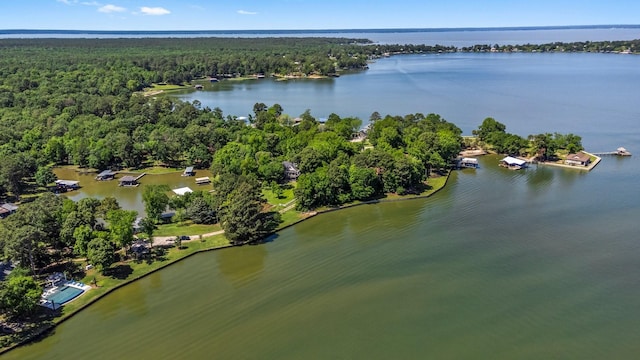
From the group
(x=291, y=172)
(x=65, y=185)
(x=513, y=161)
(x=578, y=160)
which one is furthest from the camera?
(x=513, y=161)

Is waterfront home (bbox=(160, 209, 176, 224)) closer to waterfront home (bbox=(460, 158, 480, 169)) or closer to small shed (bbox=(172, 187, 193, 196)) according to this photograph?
small shed (bbox=(172, 187, 193, 196))

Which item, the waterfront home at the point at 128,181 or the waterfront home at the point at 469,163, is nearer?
the waterfront home at the point at 128,181

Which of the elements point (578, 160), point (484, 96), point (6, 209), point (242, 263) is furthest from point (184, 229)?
point (484, 96)

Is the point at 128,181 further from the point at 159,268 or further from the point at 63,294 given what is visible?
the point at 63,294

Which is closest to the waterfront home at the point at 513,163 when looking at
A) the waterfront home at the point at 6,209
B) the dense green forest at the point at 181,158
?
the dense green forest at the point at 181,158

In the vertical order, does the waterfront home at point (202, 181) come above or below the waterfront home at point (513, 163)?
below

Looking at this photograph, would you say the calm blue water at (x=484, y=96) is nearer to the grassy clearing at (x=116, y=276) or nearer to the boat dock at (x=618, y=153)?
the boat dock at (x=618, y=153)

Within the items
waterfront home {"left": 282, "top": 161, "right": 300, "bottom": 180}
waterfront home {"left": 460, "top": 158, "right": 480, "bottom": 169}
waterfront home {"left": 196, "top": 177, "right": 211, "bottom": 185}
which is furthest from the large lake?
waterfront home {"left": 196, "top": 177, "right": 211, "bottom": 185}

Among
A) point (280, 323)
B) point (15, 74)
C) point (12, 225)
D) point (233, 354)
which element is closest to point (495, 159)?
point (280, 323)

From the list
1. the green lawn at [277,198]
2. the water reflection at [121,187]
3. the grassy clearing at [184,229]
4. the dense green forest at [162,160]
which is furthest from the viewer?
the water reflection at [121,187]
